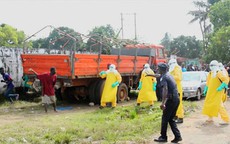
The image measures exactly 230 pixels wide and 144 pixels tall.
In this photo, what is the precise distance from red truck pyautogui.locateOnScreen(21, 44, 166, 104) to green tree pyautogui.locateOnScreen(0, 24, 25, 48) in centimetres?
2643

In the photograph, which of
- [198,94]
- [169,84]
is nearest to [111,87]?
[169,84]

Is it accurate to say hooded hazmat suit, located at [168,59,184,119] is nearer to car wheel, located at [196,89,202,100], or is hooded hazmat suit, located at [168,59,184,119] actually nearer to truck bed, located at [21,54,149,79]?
truck bed, located at [21,54,149,79]

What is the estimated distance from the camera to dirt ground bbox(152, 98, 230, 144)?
20.3 ft

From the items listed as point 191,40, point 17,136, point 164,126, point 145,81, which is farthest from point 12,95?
point 191,40

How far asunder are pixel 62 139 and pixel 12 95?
19.7 feet

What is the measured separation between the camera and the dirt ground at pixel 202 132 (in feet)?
20.3

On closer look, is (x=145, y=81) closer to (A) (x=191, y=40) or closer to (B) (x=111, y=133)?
(B) (x=111, y=133)

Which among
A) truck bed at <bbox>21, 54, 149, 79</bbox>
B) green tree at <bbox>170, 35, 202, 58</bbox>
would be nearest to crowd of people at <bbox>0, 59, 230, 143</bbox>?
truck bed at <bbox>21, 54, 149, 79</bbox>

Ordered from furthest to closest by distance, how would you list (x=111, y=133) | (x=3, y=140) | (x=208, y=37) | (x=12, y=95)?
(x=208, y=37)
(x=12, y=95)
(x=111, y=133)
(x=3, y=140)

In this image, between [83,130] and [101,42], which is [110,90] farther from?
[83,130]

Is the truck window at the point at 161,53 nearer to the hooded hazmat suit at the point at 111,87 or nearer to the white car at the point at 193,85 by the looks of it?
the white car at the point at 193,85

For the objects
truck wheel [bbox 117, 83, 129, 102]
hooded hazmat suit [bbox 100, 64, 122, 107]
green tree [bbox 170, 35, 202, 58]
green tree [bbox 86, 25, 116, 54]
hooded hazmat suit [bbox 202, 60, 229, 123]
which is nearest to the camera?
hooded hazmat suit [bbox 202, 60, 229, 123]

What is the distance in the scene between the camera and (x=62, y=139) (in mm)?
5934

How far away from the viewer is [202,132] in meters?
6.89
